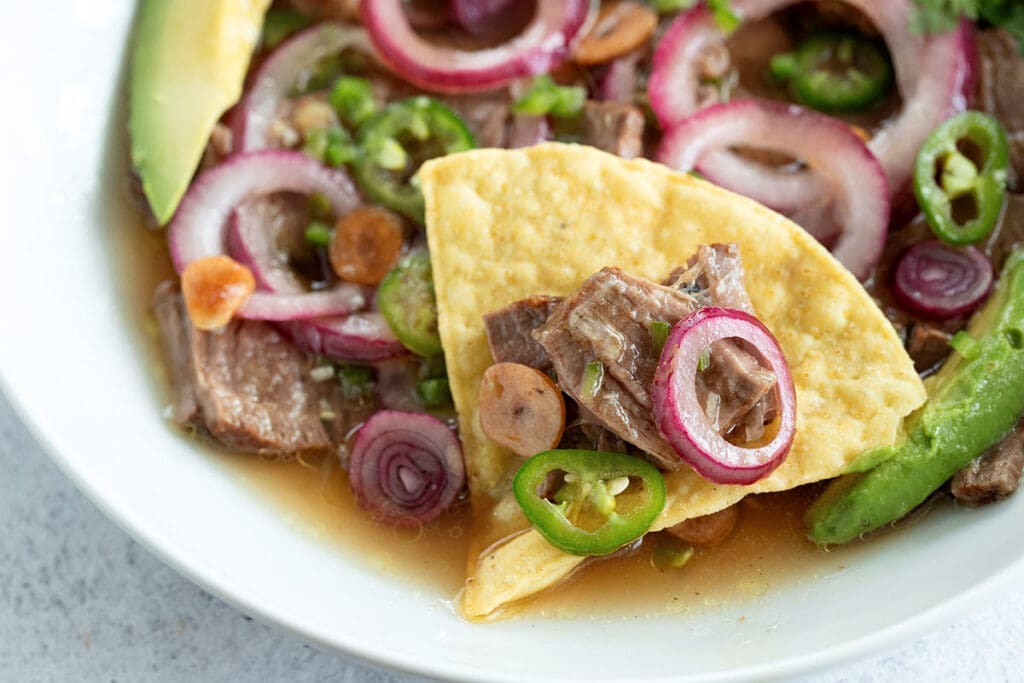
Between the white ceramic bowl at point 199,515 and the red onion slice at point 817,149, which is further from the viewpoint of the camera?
the red onion slice at point 817,149

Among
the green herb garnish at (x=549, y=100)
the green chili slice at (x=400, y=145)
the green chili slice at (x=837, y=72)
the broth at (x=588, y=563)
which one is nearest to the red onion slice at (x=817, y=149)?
the green chili slice at (x=837, y=72)

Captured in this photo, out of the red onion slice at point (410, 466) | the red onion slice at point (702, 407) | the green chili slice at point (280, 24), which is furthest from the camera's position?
the green chili slice at point (280, 24)

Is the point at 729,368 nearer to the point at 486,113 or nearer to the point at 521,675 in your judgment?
the point at 521,675

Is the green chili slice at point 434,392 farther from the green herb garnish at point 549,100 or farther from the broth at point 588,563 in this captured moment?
the green herb garnish at point 549,100

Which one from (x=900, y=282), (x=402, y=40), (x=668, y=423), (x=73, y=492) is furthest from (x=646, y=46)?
(x=73, y=492)

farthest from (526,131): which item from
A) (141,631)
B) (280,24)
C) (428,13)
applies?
(141,631)

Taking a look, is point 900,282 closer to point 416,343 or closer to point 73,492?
point 416,343

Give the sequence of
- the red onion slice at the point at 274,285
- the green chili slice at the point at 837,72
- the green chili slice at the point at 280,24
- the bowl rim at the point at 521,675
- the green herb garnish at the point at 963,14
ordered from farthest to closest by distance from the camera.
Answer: the green chili slice at the point at 280,24 < the green chili slice at the point at 837,72 < the green herb garnish at the point at 963,14 < the red onion slice at the point at 274,285 < the bowl rim at the point at 521,675
